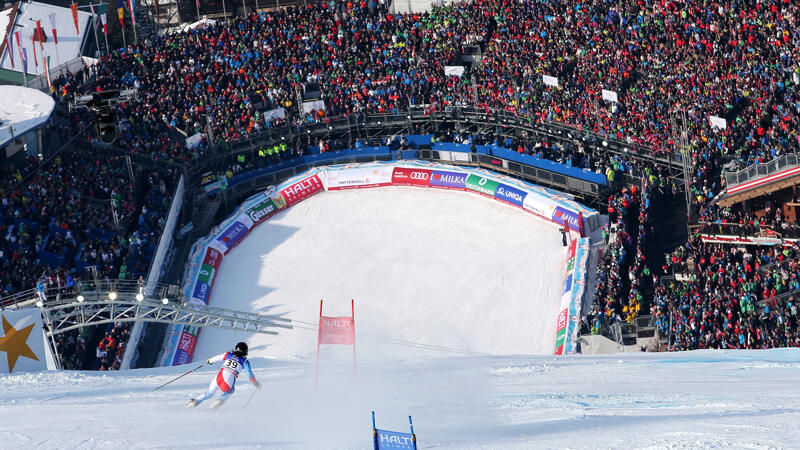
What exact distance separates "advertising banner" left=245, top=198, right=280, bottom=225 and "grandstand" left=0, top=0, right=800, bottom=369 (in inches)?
62.7

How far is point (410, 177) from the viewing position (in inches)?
1630

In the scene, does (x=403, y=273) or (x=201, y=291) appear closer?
(x=201, y=291)

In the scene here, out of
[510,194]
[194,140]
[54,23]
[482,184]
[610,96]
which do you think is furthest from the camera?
[54,23]

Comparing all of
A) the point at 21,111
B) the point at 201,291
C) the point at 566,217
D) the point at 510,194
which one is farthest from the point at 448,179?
the point at 21,111

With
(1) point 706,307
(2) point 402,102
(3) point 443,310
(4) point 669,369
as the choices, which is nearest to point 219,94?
(2) point 402,102

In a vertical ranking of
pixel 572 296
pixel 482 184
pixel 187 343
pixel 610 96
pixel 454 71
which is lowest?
pixel 187 343

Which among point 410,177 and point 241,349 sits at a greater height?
point 410,177

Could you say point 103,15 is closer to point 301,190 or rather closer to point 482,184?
point 301,190

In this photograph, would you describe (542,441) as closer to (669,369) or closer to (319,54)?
(669,369)

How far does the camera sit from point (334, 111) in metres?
44.1

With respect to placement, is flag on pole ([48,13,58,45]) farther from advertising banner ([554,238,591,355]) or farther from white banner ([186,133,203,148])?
advertising banner ([554,238,591,355])

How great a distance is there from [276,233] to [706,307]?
14977mm

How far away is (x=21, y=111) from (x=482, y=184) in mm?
15269

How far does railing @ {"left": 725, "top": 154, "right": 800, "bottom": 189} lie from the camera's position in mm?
33119
